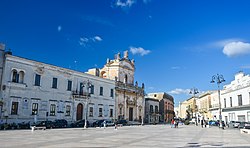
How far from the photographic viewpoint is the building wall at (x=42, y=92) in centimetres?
3106

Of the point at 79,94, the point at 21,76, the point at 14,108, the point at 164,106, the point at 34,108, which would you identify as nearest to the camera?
the point at 14,108

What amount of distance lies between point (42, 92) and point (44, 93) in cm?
38

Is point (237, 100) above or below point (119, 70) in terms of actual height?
below

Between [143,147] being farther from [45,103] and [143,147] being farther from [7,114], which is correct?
[45,103]

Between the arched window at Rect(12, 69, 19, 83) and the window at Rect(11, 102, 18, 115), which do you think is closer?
the window at Rect(11, 102, 18, 115)

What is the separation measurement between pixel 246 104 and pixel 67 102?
110 ft

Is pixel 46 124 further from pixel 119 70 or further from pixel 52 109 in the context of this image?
pixel 119 70

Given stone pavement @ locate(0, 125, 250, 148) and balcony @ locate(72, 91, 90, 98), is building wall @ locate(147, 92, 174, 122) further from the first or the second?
stone pavement @ locate(0, 125, 250, 148)

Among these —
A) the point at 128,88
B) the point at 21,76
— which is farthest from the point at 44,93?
the point at 128,88

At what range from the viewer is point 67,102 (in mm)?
39625

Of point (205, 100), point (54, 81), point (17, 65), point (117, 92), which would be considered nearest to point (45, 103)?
point (54, 81)

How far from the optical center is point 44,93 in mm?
35688

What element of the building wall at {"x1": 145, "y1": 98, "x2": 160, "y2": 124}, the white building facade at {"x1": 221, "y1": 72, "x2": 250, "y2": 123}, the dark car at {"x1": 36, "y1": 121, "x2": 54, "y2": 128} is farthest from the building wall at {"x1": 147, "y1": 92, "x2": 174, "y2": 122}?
the dark car at {"x1": 36, "y1": 121, "x2": 54, "y2": 128}

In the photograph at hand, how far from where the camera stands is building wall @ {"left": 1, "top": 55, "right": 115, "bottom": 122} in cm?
3106
